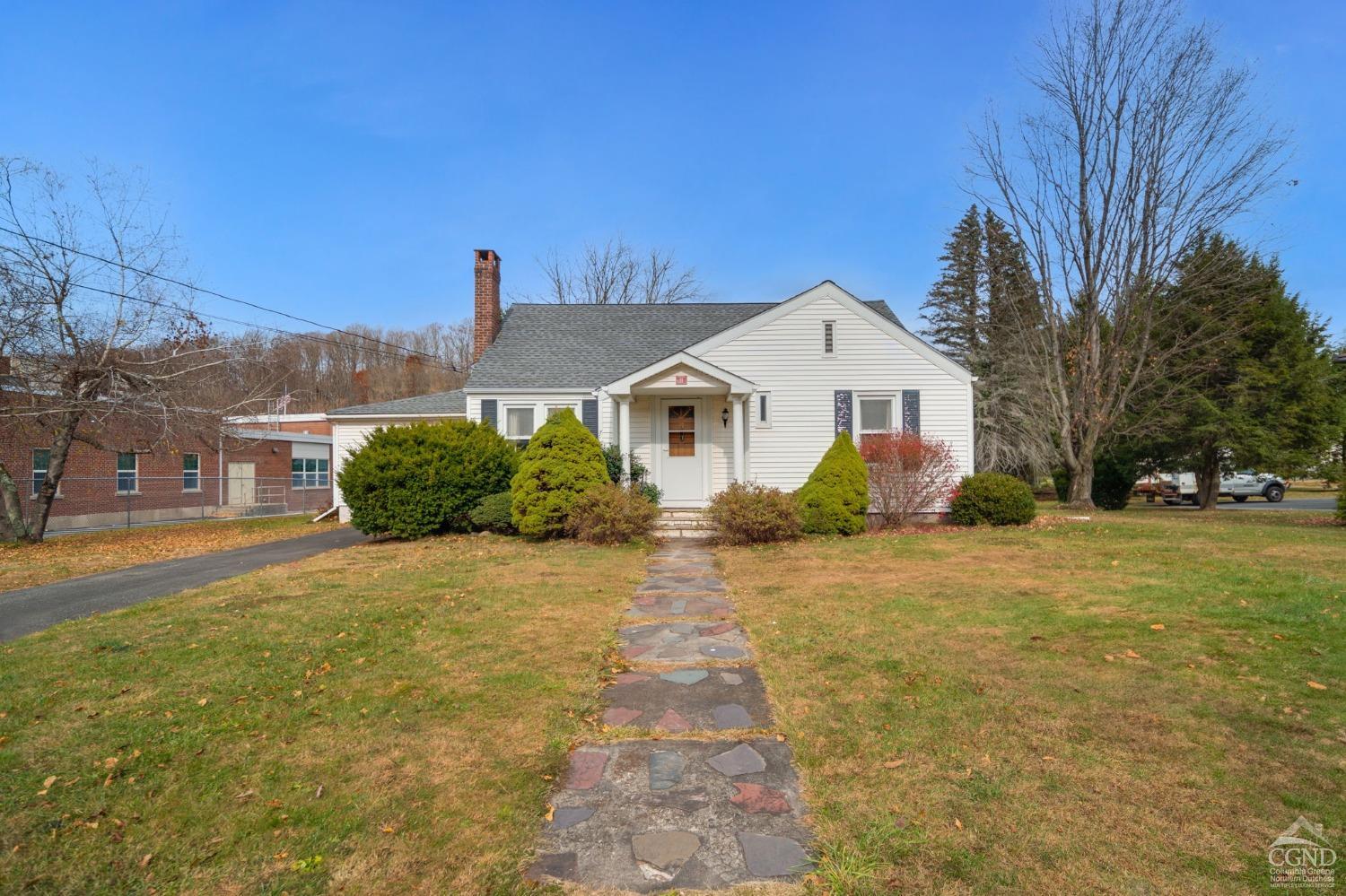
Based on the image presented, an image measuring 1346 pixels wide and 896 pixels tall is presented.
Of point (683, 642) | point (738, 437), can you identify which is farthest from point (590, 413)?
point (683, 642)

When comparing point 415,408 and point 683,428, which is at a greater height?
point 415,408

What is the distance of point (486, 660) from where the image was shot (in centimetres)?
486

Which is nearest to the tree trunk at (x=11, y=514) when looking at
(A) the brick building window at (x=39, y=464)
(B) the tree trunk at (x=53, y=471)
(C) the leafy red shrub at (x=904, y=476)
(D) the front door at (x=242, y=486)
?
(B) the tree trunk at (x=53, y=471)

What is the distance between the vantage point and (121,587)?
8.41m

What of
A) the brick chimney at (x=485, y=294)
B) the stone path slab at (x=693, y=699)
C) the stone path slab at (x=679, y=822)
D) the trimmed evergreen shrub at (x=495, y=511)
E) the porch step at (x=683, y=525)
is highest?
the brick chimney at (x=485, y=294)

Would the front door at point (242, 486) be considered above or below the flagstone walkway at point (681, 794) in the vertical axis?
above

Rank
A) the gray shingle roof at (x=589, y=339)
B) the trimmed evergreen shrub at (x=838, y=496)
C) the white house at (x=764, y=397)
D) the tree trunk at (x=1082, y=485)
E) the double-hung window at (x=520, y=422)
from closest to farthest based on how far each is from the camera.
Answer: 1. the trimmed evergreen shrub at (x=838, y=496)
2. the white house at (x=764, y=397)
3. the double-hung window at (x=520, y=422)
4. the gray shingle roof at (x=589, y=339)
5. the tree trunk at (x=1082, y=485)

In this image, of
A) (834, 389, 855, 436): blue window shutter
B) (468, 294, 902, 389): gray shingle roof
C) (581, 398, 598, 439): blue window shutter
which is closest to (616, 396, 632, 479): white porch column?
(581, 398, 598, 439): blue window shutter

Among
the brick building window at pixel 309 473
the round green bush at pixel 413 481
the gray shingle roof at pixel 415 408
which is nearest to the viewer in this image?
the round green bush at pixel 413 481

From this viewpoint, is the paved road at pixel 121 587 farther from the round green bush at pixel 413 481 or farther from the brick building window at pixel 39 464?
the brick building window at pixel 39 464

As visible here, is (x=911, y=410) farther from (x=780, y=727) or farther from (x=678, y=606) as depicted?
(x=780, y=727)

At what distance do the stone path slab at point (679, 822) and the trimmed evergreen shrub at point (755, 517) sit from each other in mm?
7241

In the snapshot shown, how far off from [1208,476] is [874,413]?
13.9 metres

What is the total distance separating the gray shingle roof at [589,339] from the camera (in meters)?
16.1
